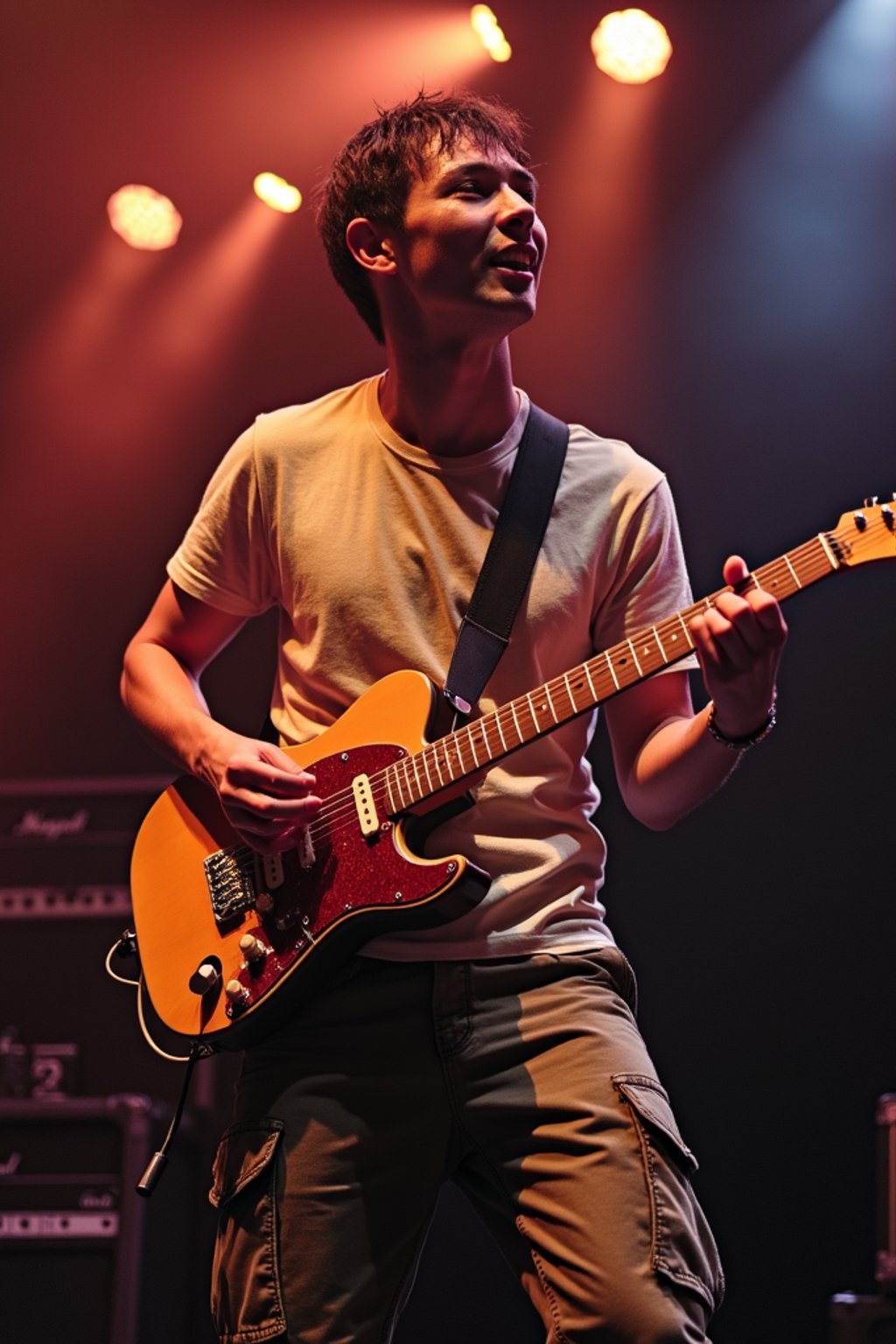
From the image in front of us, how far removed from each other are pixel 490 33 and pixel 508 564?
11.6ft

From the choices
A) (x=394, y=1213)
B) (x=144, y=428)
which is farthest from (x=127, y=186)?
(x=394, y=1213)

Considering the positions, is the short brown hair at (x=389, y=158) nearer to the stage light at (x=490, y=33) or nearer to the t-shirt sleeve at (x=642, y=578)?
the t-shirt sleeve at (x=642, y=578)

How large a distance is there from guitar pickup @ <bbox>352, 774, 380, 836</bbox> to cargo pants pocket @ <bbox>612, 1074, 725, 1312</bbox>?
54 cm

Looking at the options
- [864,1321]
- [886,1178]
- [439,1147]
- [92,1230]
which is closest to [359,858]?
[439,1147]

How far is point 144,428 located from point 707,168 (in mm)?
2384

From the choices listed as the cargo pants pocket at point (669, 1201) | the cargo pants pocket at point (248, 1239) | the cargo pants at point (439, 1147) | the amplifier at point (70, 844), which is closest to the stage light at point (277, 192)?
the amplifier at point (70, 844)

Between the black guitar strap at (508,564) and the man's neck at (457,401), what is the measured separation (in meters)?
0.09

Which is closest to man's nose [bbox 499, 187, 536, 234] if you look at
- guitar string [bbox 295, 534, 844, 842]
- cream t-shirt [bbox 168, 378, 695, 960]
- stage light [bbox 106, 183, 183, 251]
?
cream t-shirt [bbox 168, 378, 695, 960]

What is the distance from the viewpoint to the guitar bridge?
231 centimetres

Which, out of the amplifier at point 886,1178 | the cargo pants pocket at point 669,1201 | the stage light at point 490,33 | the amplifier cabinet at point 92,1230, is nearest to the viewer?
the cargo pants pocket at point 669,1201

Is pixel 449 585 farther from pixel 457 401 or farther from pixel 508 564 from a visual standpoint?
pixel 457 401

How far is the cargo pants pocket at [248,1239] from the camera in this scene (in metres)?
2.01

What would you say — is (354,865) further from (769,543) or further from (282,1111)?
(769,543)

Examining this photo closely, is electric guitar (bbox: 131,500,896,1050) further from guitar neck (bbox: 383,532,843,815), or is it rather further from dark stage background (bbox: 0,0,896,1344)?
dark stage background (bbox: 0,0,896,1344)
